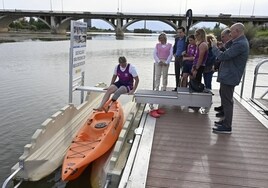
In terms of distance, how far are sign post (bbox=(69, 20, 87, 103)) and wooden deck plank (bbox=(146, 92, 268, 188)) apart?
9.54ft

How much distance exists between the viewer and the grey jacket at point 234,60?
4898 mm

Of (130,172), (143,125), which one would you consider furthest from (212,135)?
(130,172)

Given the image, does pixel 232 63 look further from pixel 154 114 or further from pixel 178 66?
pixel 178 66

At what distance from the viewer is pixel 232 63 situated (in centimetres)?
509

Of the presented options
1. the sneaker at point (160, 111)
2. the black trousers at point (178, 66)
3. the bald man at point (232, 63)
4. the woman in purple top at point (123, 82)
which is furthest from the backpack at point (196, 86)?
the black trousers at point (178, 66)

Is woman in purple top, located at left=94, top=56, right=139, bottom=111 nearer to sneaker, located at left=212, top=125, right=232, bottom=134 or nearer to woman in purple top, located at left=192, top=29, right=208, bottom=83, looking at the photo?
woman in purple top, located at left=192, top=29, right=208, bottom=83

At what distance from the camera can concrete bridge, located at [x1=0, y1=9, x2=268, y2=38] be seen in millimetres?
63375

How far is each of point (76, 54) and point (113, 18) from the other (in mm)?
68864

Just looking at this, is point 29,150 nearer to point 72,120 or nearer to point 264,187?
point 72,120

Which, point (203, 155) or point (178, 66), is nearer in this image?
point (203, 155)

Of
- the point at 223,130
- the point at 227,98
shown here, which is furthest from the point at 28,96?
the point at 227,98

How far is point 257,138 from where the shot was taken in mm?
5395

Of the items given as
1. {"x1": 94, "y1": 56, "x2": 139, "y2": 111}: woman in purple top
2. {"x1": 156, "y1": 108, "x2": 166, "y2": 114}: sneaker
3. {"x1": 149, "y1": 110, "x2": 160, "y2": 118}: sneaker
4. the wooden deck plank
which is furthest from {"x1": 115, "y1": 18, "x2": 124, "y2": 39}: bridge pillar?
the wooden deck plank

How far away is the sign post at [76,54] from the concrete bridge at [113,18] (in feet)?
181
